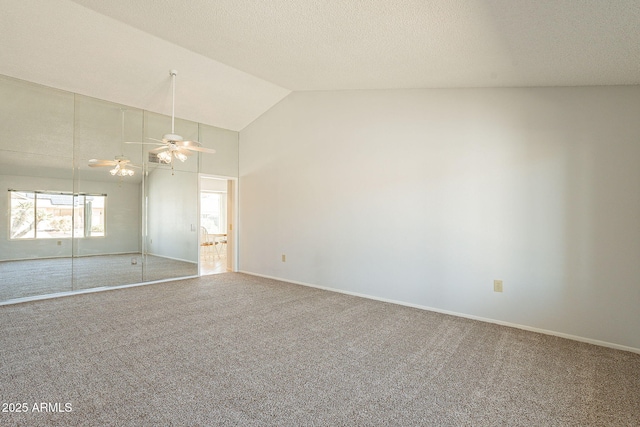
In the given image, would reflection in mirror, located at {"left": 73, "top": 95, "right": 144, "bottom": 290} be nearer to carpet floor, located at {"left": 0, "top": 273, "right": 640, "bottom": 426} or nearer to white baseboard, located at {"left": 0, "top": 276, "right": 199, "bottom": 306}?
white baseboard, located at {"left": 0, "top": 276, "right": 199, "bottom": 306}

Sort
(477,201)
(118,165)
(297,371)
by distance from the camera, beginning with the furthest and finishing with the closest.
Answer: (118,165) → (477,201) → (297,371)

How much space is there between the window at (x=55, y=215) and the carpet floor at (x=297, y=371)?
1.10 meters

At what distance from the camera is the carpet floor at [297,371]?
195cm

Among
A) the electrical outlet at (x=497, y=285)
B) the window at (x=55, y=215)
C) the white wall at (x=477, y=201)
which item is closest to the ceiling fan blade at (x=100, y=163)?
the window at (x=55, y=215)

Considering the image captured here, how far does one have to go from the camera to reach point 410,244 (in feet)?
13.9

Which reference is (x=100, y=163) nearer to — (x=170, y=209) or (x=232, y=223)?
(x=170, y=209)

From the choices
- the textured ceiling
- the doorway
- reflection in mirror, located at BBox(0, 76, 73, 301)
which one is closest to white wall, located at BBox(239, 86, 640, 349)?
the textured ceiling

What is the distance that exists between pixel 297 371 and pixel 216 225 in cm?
1069

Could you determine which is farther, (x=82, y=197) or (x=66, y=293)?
(x=82, y=197)

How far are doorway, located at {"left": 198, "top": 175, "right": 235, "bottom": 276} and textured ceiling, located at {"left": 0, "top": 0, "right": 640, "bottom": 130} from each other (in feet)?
7.80

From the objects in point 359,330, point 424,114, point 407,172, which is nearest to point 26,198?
point 359,330

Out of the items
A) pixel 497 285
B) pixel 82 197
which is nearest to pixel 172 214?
pixel 82 197

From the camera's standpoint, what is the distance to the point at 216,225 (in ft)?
40.6

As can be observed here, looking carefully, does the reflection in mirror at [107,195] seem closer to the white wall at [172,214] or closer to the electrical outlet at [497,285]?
the white wall at [172,214]
